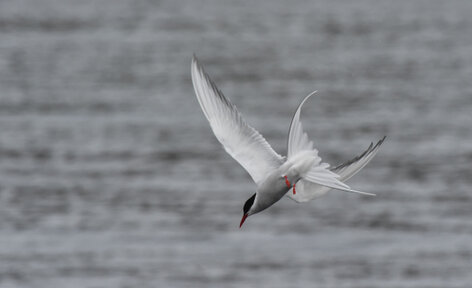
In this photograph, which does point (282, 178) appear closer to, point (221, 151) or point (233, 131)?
point (233, 131)

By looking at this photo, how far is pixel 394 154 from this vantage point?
63.8ft

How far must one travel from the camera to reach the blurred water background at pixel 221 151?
47.5 ft

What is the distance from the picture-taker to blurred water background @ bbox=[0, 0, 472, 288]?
1447 cm

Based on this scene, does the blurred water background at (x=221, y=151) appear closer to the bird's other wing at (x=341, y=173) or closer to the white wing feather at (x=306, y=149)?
the bird's other wing at (x=341, y=173)

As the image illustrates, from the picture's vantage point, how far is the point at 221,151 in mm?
19734

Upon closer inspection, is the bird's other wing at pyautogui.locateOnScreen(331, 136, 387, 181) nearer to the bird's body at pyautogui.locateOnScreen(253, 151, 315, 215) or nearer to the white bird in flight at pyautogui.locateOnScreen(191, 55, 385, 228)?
the white bird in flight at pyautogui.locateOnScreen(191, 55, 385, 228)

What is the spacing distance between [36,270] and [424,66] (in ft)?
51.1

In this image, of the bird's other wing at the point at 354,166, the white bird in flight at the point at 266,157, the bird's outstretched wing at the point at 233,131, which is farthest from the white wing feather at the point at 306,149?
the bird's other wing at the point at 354,166

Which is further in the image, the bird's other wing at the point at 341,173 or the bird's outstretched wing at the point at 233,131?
the bird's other wing at the point at 341,173

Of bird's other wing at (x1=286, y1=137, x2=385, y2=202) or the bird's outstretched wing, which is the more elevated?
the bird's outstretched wing

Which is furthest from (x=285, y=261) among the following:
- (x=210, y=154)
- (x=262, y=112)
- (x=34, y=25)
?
(x=34, y=25)

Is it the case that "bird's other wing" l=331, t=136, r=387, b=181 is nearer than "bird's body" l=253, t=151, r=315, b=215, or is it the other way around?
"bird's body" l=253, t=151, r=315, b=215

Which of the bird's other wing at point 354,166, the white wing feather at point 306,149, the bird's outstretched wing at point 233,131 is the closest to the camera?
the white wing feather at point 306,149

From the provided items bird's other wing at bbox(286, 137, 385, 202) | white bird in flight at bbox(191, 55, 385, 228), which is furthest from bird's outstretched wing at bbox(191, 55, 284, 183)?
bird's other wing at bbox(286, 137, 385, 202)
